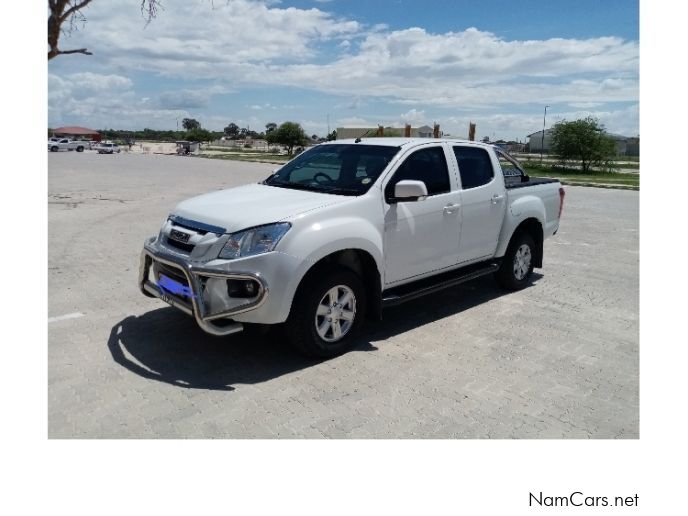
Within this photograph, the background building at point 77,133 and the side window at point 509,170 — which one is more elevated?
the background building at point 77,133

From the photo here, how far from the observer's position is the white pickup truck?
400 cm

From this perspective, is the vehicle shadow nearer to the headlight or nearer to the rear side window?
the headlight

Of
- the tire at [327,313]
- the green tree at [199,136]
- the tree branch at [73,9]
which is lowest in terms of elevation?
the tire at [327,313]

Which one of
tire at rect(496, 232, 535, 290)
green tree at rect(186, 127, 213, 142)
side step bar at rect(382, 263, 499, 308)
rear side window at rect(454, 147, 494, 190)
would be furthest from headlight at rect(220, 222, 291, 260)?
green tree at rect(186, 127, 213, 142)

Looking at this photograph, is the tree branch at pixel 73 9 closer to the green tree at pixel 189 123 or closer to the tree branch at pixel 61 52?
the tree branch at pixel 61 52

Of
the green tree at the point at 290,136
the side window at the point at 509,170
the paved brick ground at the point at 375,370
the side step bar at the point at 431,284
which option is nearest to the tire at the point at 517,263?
the paved brick ground at the point at 375,370

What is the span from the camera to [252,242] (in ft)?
13.2

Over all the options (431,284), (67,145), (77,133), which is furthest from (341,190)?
(77,133)

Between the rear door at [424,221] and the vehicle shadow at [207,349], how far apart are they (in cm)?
61

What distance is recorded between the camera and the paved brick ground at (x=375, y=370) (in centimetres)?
357

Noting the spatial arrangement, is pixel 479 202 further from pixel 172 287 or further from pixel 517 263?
pixel 172 287

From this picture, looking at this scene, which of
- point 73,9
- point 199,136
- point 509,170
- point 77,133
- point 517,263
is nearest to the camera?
point 73,9

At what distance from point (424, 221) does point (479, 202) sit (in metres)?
0.97

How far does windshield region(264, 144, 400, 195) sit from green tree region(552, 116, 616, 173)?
99.3 feet
